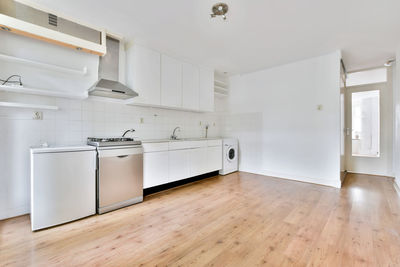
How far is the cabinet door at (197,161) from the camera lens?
3486 mm

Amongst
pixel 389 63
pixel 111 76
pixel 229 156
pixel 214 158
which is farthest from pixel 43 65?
pixel 389 63

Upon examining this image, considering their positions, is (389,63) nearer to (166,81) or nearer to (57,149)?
(166,81)

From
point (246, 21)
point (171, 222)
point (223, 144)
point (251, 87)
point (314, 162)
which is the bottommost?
point (171, 222)

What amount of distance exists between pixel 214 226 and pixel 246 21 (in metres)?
2.55

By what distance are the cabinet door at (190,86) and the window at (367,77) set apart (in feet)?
12.7

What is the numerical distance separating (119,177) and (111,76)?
164 cm

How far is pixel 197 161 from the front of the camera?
3.61m

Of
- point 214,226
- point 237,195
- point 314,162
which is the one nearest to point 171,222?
point 214,226

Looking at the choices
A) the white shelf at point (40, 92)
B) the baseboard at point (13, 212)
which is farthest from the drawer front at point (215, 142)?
the baseboard at point (13, 212)

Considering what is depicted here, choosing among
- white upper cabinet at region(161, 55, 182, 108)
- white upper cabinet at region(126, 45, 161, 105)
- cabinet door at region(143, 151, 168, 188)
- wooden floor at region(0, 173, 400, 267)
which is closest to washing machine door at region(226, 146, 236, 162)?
wooden floor at region(0, 173, 400, 267)

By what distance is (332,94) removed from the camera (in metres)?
3.33

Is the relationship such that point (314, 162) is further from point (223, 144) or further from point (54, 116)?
point (54, 116)

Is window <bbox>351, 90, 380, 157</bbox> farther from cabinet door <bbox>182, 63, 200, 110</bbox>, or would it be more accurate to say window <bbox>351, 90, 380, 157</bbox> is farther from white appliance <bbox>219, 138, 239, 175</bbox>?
cabinet door <bbox>182, 63, 200, 110</bbox>

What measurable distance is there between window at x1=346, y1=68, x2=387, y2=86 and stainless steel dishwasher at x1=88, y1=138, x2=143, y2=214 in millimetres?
5271
